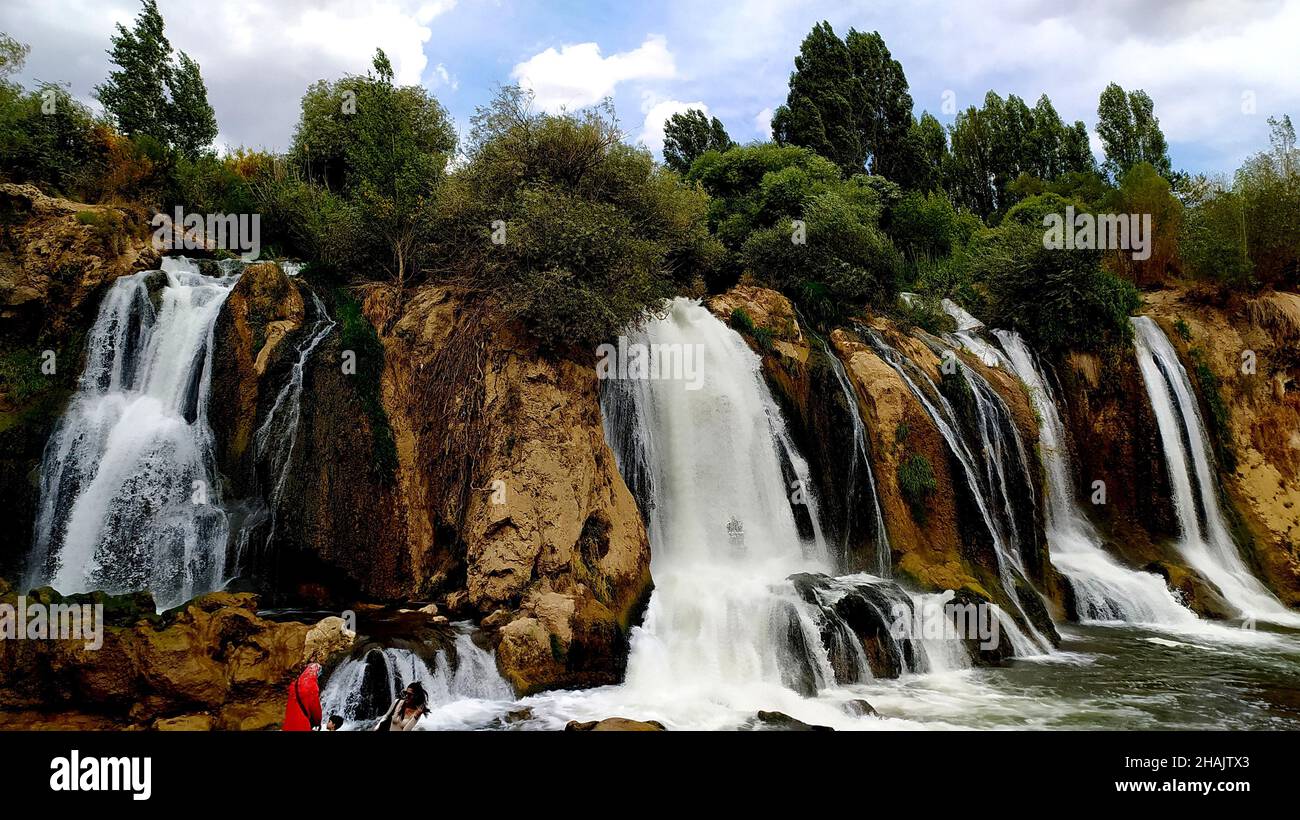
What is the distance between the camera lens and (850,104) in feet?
118

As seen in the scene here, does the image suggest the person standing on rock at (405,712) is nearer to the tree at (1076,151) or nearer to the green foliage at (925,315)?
the green foliage at (925,315)

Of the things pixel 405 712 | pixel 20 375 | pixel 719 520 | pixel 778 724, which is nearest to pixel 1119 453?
pixel 719 520

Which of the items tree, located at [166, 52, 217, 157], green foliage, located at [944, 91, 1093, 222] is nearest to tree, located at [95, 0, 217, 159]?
tree, located at [166, 52, 217, 157]

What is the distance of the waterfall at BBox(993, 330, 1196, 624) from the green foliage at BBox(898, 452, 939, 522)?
14.8ft

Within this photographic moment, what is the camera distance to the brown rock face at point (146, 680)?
29.1 feet

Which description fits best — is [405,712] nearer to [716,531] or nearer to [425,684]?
[425,684]

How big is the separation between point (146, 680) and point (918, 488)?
1389 cm

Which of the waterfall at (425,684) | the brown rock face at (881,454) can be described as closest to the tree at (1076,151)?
the brown rock face at (881,454)

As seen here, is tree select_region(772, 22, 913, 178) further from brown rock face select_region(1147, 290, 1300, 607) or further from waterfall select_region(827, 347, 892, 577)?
waterfall select_region(827, 347, 892, 577)

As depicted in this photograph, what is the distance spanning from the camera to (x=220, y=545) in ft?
40.7

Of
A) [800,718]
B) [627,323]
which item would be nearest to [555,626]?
[800,718]

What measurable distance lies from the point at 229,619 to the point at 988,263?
75.3ft

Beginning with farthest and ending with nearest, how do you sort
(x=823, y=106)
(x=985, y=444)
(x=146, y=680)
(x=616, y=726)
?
(x=823, y=106), (x=985, y=444), (x=146, y=680), (x=616, y=726)
